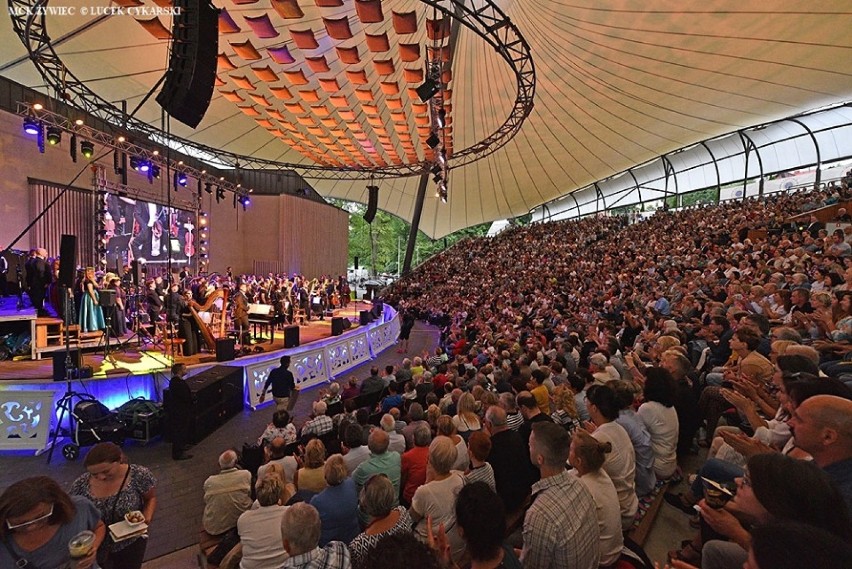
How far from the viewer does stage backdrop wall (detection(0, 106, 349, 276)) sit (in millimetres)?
9055

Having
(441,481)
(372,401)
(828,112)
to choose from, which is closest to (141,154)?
(372,401)

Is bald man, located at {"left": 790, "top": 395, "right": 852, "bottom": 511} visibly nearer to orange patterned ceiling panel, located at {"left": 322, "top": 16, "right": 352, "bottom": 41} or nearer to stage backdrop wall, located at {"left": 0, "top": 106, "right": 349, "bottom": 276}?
orange patterned ceiling panel, located at {"left": 322, "top": 16, "right": 352, "bottom": 41}

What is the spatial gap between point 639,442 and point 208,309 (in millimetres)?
8930

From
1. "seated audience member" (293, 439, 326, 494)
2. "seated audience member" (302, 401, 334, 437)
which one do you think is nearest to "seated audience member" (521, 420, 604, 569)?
"seated audience member" (293, 439, 326, 494)

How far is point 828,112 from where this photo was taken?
1447 cm

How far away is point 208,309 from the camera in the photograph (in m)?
9.04

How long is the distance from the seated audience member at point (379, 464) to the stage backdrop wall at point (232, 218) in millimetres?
10799

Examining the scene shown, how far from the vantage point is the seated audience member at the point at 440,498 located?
6.70 ft

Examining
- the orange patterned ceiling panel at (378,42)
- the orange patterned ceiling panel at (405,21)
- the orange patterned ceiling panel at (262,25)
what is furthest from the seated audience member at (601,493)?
the orange patterned ceiling panel at (262,25)

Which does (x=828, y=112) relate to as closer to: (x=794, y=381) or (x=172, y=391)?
(x=794, y=381)

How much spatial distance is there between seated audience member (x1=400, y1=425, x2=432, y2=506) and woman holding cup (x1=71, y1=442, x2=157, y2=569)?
1.48m

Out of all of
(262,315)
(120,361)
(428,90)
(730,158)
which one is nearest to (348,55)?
(428,90)

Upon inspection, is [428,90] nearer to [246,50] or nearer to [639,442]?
[246,50]

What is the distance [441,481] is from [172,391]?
4408 millimetres
